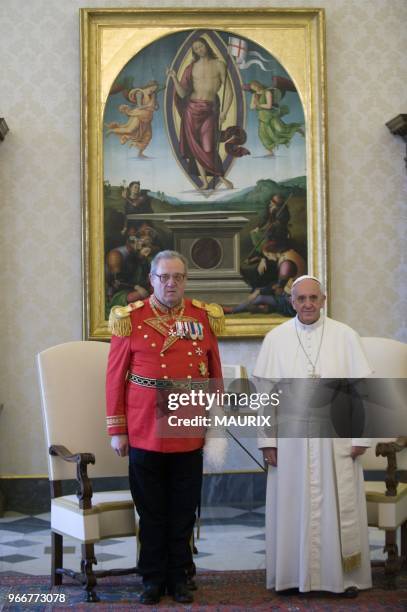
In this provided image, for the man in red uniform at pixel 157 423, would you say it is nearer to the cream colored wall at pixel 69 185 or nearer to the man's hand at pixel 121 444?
the man's hand at pixel 121 444

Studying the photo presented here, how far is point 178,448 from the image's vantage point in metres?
5.00

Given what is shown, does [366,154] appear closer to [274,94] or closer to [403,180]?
[403,180]

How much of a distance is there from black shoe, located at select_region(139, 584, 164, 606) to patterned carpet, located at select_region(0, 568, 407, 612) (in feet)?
0.14

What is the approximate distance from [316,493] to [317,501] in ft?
0.15

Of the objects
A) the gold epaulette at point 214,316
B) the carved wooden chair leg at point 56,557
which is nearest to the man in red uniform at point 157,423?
the gold epaulette at point 214,316

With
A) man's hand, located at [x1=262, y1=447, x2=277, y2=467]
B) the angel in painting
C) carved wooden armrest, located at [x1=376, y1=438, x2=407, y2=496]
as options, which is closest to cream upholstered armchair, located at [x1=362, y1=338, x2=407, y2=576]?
carved wooden armrest, located at [x1=376, y1=438, x2=407, y2=496]

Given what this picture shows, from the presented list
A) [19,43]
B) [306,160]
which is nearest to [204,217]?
[306,160]

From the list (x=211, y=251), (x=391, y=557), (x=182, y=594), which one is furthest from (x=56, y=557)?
(x=211, y=251)

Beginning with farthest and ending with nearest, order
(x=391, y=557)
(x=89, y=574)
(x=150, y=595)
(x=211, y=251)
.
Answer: (x=211, y=251)
(x=391, y=557)
(x=89, y=574)
(x=150, y=595)

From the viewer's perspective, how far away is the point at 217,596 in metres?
5.28

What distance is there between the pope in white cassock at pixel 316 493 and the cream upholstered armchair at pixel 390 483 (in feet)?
0.70

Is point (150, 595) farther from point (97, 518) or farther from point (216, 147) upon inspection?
point (216, 147)

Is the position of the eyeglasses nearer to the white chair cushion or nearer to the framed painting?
the white chair cushion

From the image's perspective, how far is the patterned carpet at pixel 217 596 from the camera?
4992mm
